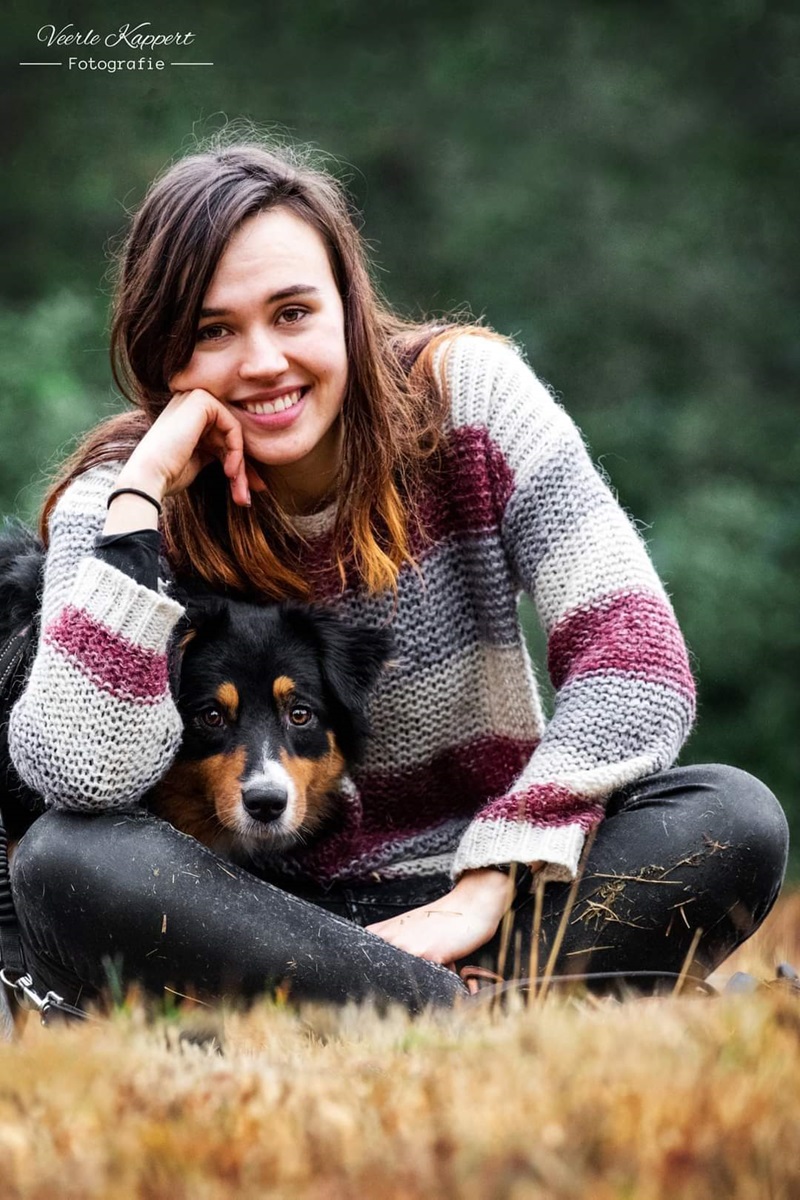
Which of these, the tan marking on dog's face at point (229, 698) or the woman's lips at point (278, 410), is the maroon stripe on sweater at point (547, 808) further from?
the woman's lips at point (278, 410)

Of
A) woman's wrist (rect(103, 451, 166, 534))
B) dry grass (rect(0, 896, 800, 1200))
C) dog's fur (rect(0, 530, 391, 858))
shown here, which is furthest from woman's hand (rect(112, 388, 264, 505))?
dry grass (rect(0, 896, 800, 1200))

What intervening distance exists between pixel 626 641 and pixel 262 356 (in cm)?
80

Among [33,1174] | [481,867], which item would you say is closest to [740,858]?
[481,867]

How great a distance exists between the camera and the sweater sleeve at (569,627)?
232cm

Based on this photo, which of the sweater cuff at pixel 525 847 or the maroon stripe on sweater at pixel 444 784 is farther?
the maroon stripe on sweater at pixel 444 784

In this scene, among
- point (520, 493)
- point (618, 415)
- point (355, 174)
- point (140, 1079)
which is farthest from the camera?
point (355, 174)

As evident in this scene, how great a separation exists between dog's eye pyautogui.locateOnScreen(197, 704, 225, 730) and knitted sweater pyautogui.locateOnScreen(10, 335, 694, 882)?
0.94 ft

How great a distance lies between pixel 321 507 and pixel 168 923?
89 cm

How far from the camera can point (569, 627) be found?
99.2 inches

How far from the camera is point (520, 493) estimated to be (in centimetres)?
262

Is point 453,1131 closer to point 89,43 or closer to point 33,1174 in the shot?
point 33,1174

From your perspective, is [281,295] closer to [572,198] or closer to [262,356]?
[262,356]

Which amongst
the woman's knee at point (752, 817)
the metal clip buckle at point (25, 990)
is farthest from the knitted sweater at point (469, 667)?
the metal clip buckle at point (25, 990)

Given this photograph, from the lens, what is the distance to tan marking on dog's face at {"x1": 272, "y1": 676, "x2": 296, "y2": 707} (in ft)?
9.11
